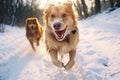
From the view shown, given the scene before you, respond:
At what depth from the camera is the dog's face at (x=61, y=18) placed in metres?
6.37

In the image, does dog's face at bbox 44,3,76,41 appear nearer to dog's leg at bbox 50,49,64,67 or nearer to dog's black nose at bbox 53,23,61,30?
dog's black nose at bbox 53,23,61,30

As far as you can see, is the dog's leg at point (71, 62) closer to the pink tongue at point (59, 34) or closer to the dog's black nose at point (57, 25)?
the pink tongue at point (59, 34)

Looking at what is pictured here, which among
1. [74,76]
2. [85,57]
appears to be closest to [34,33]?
[85,57]

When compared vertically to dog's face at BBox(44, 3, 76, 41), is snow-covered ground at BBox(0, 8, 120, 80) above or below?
below

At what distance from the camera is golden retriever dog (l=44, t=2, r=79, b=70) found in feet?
21.3

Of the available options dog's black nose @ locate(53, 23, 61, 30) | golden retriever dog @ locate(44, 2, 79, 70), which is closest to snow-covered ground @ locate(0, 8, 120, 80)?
golden retriever dog @ locate(44, 2, 79, 70)

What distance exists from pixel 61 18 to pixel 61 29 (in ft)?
0.88

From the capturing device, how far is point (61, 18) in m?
6.46

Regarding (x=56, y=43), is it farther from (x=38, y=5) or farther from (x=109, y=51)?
(x=38, y=5)

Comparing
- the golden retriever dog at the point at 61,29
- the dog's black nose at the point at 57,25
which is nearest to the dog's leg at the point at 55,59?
the golden retriever dog at the point at 61,29

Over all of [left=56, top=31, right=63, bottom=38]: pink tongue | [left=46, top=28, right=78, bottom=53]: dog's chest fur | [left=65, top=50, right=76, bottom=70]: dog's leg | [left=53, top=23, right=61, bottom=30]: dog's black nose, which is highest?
[left=53, top=23, right=61, bottom=30]: dog's black nose

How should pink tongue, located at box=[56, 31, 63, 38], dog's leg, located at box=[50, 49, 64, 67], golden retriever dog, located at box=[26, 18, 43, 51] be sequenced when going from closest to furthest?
pink tongue, located at box=[56, 31, 63, 38], dog's leg, located at box=[50, 49, 64, 67], golden retriever dog, located at box=[26, 18, 43, 51]

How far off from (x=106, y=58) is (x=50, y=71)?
180 cm

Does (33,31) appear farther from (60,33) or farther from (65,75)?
(60,33)
